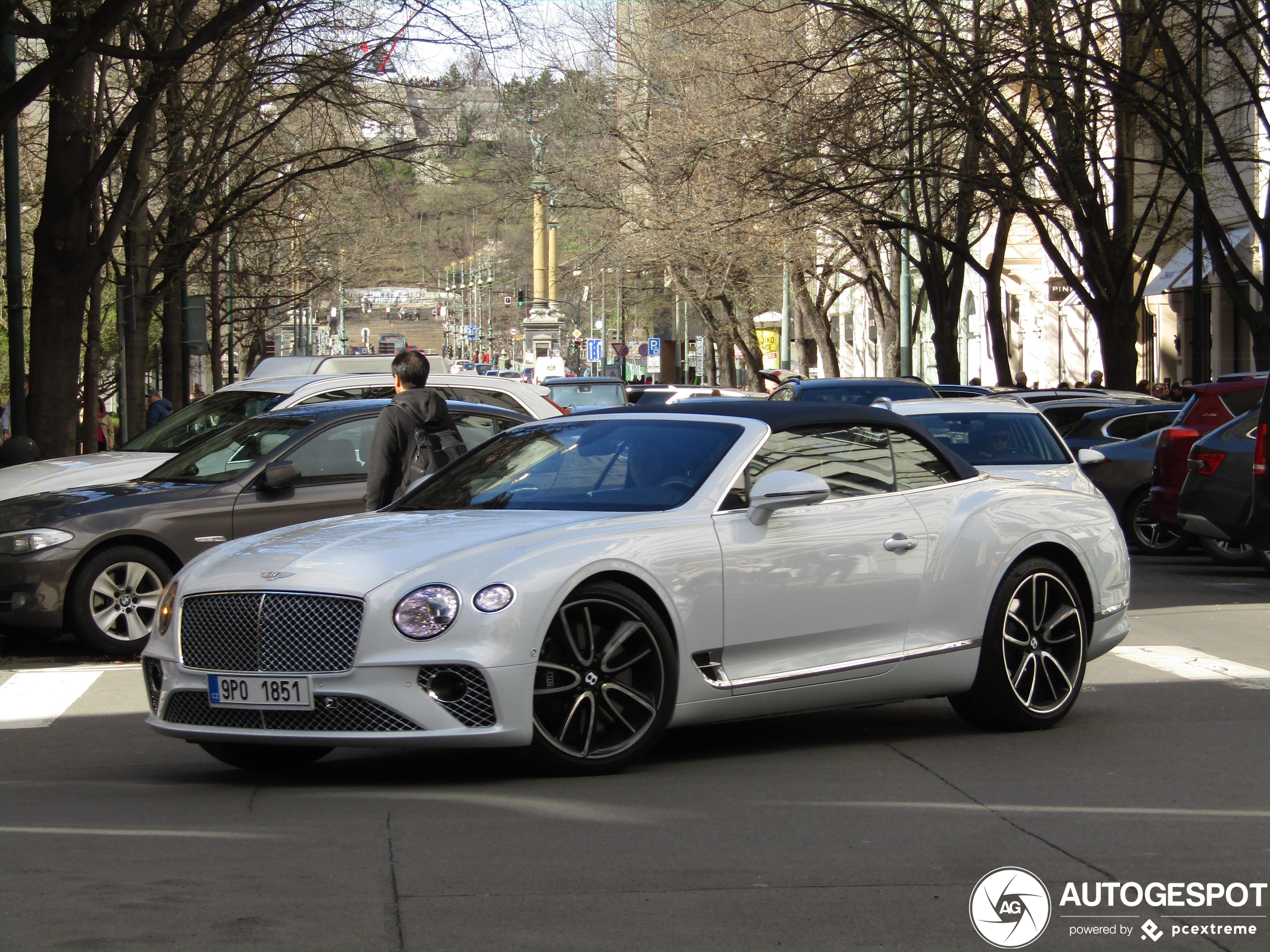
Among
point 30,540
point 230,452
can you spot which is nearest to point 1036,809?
point 30,540

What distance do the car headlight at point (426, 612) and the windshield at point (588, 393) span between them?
82.0 feet

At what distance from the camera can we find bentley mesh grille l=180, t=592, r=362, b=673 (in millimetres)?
6047

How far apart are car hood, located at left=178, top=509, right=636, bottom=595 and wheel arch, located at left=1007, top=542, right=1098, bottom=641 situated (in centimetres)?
234

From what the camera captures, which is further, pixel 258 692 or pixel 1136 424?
pixel 1136 424

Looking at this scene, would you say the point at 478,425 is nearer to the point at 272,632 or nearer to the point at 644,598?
the point at 644,598

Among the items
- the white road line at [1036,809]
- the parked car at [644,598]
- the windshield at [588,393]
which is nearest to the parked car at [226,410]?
the parked car at [644,598]

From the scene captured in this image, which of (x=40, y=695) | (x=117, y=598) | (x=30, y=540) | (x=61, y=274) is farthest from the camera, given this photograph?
(x=61, y=274)

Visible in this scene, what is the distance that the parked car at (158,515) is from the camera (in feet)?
35.8

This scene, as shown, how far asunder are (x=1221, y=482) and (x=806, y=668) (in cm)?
929

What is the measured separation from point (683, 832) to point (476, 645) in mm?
1035

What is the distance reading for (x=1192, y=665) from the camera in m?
10.2

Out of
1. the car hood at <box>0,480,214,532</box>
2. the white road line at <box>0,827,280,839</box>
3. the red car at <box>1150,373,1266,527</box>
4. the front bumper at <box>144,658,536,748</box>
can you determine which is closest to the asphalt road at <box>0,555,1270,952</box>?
the white road line at <box>0,827,280,839</box>

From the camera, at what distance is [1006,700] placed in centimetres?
764

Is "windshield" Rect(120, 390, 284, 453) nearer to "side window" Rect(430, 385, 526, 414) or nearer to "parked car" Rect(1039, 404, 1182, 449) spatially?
"side window" Rect(430, 385, 526, 414)
